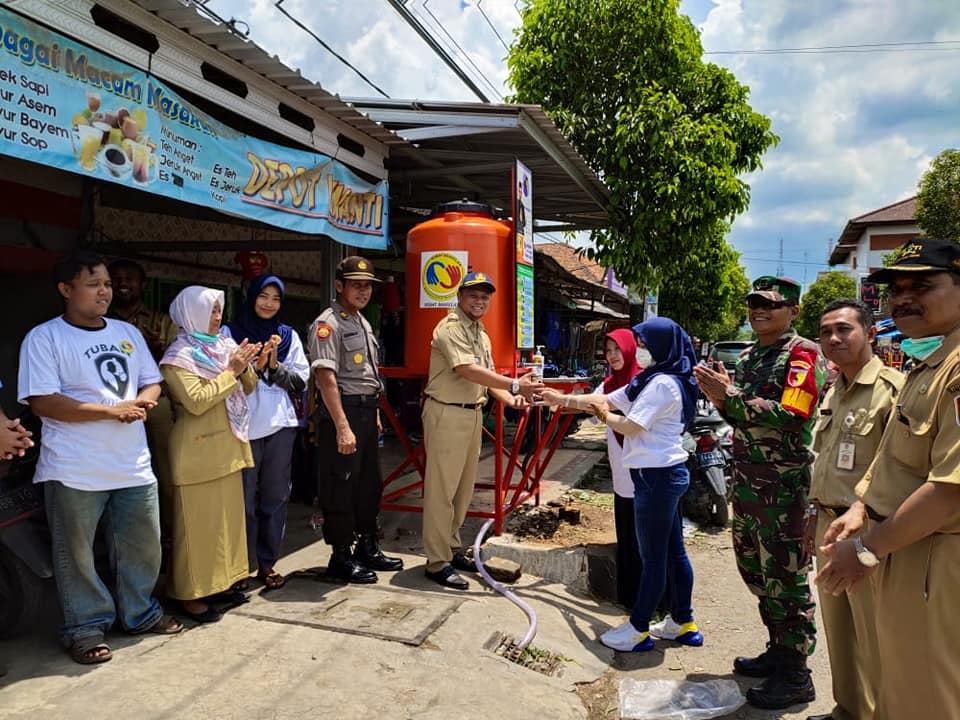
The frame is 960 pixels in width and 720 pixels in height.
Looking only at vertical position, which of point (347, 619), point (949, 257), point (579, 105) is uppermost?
point (579, 105)

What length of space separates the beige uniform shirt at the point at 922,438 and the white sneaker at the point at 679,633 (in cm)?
178

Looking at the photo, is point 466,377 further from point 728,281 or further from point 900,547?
point 728,281

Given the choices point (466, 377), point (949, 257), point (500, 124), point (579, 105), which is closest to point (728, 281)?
point (579, 105)

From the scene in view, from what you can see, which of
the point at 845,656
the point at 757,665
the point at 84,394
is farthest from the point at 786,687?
the point at 84,394

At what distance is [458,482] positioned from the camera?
424cm

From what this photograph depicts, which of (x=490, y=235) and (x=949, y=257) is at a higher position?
(x=490, y=235)

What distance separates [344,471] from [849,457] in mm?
2621

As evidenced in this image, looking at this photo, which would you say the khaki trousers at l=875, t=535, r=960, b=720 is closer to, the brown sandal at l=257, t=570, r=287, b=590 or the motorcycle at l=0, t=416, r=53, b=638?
the brown sandal at l=257, t=570, r=287, b=590

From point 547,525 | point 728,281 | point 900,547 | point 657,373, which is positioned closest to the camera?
point 900,547

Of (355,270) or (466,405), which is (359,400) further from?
(355,270)

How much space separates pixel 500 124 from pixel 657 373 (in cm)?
283

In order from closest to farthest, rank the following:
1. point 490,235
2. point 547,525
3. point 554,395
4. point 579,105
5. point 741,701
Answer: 1. point 741,701
2. point 554,395
3. point 490,235
4. point 547,525
5. point 579,105

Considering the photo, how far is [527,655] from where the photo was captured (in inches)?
134

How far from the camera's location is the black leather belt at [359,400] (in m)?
3.97
